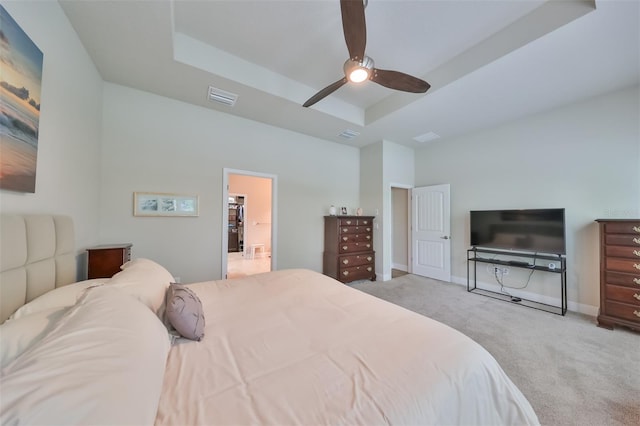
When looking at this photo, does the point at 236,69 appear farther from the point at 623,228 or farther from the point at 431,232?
the point at 623,228

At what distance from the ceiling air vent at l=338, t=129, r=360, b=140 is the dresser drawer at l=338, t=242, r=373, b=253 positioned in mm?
2063

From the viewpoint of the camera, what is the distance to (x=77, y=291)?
1.33m

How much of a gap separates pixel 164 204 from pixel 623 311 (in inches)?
221

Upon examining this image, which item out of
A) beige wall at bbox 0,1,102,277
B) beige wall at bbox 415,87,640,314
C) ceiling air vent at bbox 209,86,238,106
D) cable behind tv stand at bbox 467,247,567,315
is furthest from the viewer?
cable behind tv stand at bbox 467,247,567,315

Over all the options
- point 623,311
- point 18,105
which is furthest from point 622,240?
point 18,105

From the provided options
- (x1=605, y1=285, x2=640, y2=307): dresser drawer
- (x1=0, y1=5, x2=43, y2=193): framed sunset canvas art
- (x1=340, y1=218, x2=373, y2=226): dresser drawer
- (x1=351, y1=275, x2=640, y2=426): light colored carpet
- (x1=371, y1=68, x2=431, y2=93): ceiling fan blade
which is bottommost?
(x1=351, y1=275, x2=640, y2=426): light colored carpet

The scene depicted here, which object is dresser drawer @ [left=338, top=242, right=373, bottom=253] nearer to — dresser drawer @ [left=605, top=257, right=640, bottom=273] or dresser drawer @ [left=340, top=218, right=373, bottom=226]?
dresser drawer @ [left=340, top=218, right=373, bottom=226]

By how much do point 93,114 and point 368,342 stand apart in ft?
11.3

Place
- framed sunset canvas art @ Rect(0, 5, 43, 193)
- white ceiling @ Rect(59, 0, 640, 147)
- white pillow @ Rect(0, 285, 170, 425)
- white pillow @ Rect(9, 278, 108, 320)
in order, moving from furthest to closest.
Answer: white ceiling @ Rect(59, 0, 640, 147) → framed sunset canvas art @ Rect(0, 5, 43, 193) → white pillow @ Rect(9, 278, 108, 320) → white pillow @ Rect(0, 285, 170, 425)

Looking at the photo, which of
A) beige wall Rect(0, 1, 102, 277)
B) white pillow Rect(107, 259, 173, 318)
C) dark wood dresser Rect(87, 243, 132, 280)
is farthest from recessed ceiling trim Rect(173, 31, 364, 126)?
white pillow Rect(107, 259, 173, 318)

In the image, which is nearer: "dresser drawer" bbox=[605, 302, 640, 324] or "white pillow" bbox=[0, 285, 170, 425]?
"white pillow" bbox=[0, 285, 170, 425]

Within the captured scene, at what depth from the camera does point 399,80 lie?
2.23m

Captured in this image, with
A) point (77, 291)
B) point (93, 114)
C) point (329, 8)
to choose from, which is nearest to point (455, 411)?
point (77, 291)

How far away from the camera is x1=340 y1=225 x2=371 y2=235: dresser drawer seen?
4.22 m
